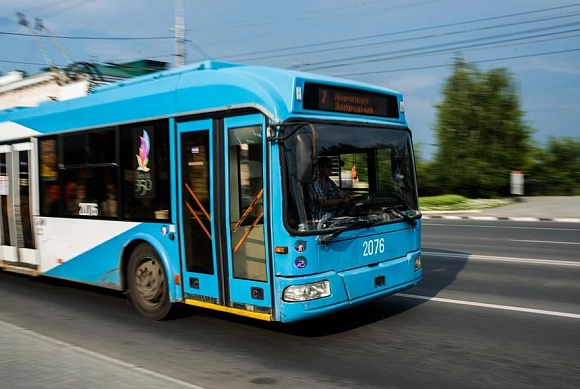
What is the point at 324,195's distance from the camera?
6121 millimetres

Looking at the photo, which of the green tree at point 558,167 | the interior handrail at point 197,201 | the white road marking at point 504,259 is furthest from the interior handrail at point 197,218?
the green tree at point 558,167

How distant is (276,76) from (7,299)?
5.69m

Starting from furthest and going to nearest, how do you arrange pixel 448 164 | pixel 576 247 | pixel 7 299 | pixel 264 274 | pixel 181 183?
pixel 448 164, pixel 576 247, pixel 7 299, pixel 181 183, pixel 264 274

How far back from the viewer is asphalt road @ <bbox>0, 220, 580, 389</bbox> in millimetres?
5215

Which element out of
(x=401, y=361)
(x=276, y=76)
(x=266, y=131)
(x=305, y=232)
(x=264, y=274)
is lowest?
(x=401, y=361)

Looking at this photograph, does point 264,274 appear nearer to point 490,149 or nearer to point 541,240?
point 541,240

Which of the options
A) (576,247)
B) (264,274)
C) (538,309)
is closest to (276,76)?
(264,274)

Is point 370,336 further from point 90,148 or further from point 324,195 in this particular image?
point 90,148

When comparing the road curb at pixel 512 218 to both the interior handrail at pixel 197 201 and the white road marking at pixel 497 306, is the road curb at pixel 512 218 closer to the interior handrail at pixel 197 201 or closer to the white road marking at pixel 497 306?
the white road marking at pixel 497 306

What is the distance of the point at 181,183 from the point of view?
22.6 ft

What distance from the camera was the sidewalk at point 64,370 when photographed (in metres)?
4.71

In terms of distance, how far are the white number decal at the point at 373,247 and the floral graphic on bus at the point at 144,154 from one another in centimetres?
287

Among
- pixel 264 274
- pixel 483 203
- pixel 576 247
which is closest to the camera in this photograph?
pixel 264 274

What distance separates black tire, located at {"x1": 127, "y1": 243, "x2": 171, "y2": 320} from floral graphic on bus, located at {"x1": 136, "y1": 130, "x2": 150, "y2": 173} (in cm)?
95
